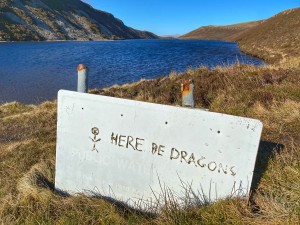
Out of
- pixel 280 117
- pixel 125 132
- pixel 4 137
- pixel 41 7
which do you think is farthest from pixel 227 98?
pixel 41 7

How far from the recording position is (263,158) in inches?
147

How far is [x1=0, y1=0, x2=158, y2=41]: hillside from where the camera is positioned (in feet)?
259

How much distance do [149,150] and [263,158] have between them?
1.43m

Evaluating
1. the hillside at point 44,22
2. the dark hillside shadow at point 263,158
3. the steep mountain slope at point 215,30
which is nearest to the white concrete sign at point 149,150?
the dark hillside shadow at point 263,158

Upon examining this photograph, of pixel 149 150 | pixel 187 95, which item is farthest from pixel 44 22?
pixel 149 150

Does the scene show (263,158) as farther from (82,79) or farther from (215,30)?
(215,30)

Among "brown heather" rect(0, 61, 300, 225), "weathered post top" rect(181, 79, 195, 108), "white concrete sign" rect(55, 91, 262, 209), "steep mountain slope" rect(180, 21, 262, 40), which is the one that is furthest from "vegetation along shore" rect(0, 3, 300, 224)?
"steep mountain slope" rect(180, 21, 262, 40)

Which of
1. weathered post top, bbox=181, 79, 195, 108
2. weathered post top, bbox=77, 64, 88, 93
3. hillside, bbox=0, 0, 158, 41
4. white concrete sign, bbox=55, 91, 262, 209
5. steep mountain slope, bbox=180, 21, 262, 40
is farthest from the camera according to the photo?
steep mountain slope, bbox=180, 21, 262, 40

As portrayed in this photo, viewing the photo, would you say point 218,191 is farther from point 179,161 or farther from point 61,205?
point 61,205

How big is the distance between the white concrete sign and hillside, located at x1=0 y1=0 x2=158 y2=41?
7748 cm

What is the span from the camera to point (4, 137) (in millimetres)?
7758

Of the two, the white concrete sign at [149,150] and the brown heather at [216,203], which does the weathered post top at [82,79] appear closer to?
the white concrete sign at [149,150]

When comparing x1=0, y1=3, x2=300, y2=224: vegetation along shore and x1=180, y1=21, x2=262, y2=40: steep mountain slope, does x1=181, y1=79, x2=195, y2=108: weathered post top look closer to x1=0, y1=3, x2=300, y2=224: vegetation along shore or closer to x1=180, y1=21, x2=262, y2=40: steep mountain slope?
x1=0, y1=3, x2=300, y2=224: vegetation along shore

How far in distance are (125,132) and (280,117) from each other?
293cm
